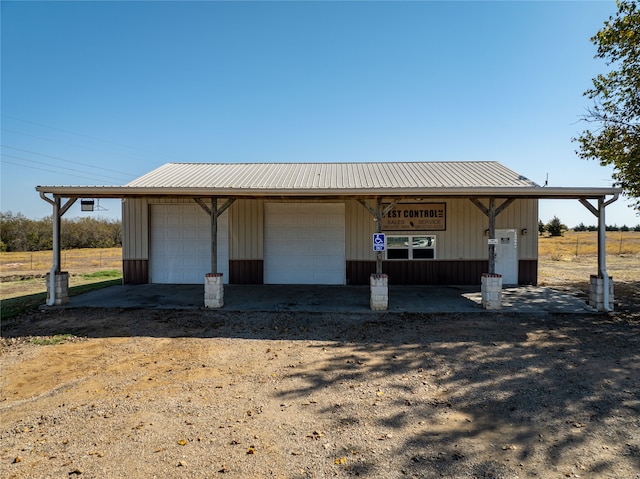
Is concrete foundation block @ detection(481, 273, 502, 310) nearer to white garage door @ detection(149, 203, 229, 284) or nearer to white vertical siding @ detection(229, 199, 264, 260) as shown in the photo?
white vertical siding @ detection(229, 199, 264, 260)

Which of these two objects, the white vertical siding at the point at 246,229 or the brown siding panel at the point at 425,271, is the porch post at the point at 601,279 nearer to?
the brown siding panel at the point at 425,271

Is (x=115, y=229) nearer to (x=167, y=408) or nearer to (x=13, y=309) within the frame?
(x=13, y=309)

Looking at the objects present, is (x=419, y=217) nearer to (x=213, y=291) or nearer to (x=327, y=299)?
(x=327, y=299)

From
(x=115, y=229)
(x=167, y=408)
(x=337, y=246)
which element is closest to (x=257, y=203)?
(x=337, y=246)

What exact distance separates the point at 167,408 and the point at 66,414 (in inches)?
39.4

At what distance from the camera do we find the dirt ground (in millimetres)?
2797

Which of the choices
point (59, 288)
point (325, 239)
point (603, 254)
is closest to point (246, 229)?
point (325, 239)

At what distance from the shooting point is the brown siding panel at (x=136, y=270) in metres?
11.7

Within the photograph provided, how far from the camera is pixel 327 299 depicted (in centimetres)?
930

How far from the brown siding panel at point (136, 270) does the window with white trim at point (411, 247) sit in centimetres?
826

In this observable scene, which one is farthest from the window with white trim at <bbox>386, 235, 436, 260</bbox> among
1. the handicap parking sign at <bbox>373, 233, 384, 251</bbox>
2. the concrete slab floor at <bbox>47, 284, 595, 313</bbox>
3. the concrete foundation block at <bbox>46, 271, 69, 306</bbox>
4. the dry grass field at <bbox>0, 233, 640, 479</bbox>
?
the concrete foundation block at <bbox>46, 271, 69, 306</bbox>

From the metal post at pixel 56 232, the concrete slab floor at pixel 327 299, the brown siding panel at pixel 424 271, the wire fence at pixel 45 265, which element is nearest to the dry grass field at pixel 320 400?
the concrete slab floor at pixel 327 299

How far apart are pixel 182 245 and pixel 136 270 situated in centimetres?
175

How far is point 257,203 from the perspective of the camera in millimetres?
11664
